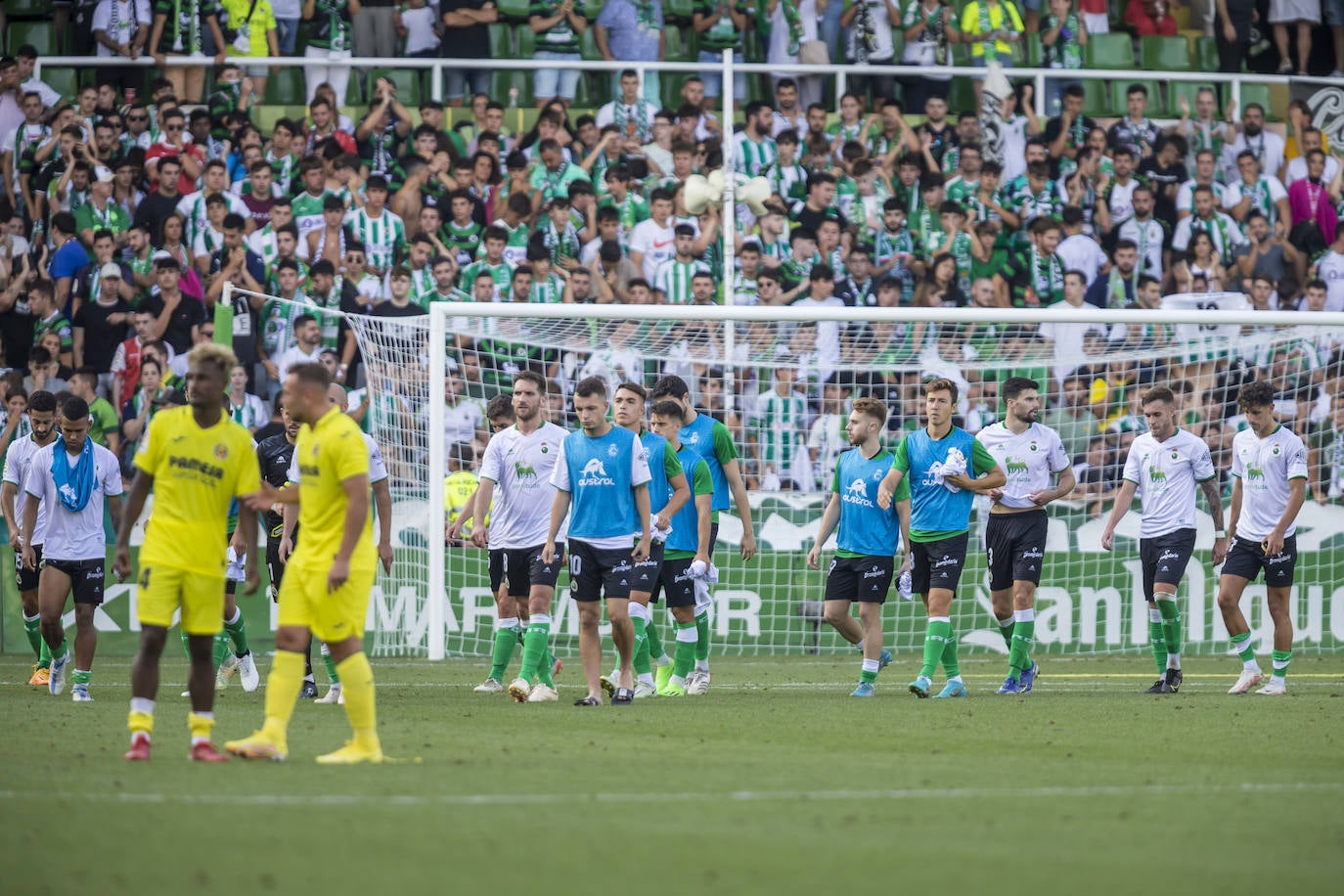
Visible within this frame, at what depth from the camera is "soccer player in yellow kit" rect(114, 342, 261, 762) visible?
8.68 meters

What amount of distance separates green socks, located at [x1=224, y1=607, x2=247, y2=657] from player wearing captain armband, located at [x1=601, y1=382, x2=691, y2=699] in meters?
2.81

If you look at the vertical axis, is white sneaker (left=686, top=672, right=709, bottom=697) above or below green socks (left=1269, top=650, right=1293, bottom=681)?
below

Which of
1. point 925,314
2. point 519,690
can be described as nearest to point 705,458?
point 519,690

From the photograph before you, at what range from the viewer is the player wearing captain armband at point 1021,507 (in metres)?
13.8

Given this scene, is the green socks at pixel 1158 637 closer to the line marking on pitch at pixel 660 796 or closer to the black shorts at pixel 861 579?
the black shorts at pixel 861 579

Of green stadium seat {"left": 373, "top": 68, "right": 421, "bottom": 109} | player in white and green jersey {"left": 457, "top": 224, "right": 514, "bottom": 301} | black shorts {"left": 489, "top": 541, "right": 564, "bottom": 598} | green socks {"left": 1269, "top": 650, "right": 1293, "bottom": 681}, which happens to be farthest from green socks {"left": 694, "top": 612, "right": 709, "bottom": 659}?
green stadium seat {"left": 373, "top": 68, "right": 421, "bottom": 109}

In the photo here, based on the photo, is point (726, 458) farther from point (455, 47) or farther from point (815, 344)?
point (455, 47)

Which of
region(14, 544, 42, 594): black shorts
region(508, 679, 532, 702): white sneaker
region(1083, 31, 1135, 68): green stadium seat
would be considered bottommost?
region(508, 679, 532, 702): white sneaker

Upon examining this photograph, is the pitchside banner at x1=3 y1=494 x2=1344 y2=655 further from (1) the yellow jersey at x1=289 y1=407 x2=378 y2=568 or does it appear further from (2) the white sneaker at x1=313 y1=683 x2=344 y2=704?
(1) the yellow jersey at x1=289 y1=407 x2=378 y2=568

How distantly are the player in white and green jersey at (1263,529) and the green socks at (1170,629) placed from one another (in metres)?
0.40

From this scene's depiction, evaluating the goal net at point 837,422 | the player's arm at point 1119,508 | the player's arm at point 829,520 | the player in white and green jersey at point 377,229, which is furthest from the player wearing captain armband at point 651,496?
the player in white and green jersey at point 377,229

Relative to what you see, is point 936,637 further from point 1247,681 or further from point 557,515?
point 557,515

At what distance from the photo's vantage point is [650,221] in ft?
70.2

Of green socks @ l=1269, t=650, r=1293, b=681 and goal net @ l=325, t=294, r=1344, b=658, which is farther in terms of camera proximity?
goal net @ l=325, t=294, r=1344, b=658
